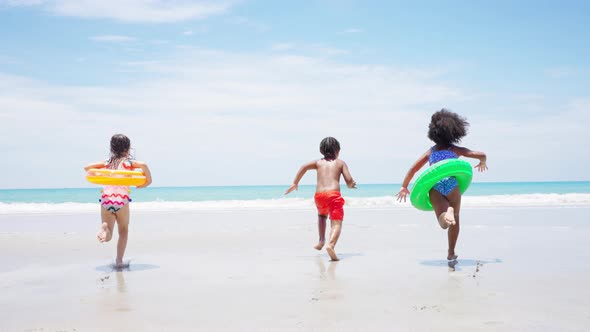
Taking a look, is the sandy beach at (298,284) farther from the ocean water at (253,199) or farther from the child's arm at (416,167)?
the ocean water at (253,199)

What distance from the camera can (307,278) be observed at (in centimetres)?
605

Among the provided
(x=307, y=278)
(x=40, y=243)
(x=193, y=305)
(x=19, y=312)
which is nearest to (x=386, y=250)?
(x=307, y=278)

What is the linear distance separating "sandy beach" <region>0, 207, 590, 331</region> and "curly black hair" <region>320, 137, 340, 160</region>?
4.76 ft

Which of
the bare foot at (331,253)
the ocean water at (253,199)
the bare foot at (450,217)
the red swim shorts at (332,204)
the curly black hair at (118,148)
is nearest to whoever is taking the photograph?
the bare foot at (450,217)

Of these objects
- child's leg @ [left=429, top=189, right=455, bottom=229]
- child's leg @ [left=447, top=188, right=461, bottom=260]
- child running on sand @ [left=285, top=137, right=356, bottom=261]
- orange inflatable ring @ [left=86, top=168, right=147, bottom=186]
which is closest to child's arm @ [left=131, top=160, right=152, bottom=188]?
Answer: orange inflatable ring @ [left=86, top=168, right=147, bottom=186]

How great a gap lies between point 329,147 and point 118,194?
116 inches

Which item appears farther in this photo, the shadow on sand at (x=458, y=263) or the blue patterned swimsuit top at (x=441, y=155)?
the blue patterned swimsuit top at (x=441, y=155)

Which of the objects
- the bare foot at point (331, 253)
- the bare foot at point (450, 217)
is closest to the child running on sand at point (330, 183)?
the bare foot at point (331, 253)

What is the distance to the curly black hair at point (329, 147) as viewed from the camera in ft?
25.8

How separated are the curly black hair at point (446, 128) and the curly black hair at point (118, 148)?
12.8 ft

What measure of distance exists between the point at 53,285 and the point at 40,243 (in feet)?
14.8

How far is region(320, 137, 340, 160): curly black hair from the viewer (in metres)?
7.86

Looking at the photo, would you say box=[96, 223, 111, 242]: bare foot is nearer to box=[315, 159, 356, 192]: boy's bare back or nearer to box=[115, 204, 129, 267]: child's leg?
box=[115, 204, 129, 267]: child's leg

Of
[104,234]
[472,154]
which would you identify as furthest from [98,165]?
[472,154]
